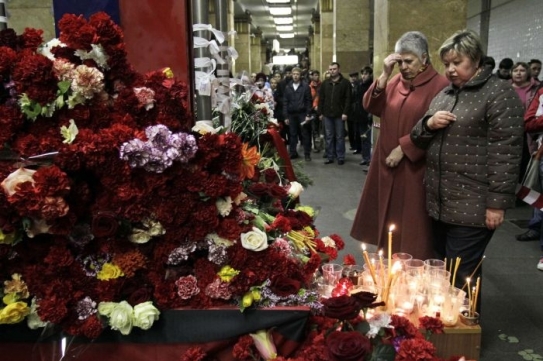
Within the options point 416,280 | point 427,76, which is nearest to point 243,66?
point 427,76

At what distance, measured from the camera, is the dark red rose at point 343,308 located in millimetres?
1698

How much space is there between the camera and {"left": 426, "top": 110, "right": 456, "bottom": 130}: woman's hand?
9.29 feet

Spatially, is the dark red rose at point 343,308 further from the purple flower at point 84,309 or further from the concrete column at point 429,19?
the concrete column at point 429,19

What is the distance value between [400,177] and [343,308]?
78.3 inches

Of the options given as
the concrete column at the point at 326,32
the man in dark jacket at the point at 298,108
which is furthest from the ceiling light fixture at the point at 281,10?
the man in dark jacket at the point at 298,108

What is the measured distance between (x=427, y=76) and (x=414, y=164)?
0.59 metres

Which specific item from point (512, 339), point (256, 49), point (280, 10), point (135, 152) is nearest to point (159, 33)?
point (135, 152)

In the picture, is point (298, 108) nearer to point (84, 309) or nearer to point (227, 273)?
point (227, 273)

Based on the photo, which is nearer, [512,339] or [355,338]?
[355,338]

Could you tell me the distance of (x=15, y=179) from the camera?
171 centimetres

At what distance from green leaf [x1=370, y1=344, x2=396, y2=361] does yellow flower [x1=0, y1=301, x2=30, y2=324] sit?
1253 mm

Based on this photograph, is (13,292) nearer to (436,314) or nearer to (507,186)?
(436,314)

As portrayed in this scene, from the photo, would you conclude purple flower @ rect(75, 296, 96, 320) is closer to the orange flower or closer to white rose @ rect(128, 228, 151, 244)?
white rose @ rect(128, 228, 151, 244)

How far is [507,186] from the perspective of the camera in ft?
8.98
